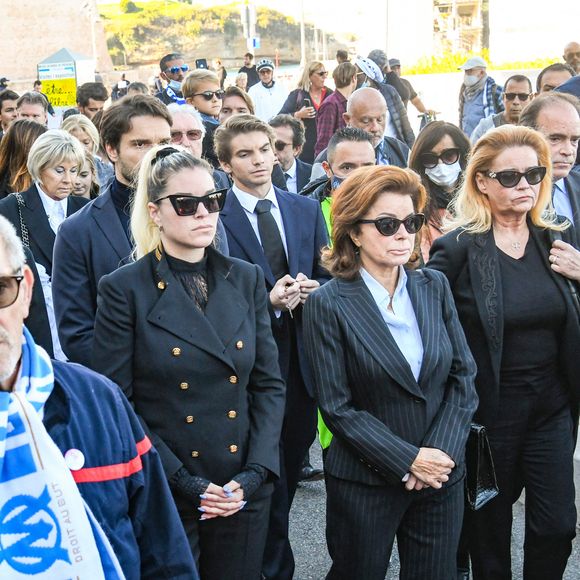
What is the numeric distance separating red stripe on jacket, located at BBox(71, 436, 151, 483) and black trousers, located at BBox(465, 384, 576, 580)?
204 centimetres

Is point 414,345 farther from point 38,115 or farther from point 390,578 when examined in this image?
point 38,115

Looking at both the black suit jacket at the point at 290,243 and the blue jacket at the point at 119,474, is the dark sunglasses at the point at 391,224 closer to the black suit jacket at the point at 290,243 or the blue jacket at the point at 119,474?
the black suit jacket at the point at 290,243

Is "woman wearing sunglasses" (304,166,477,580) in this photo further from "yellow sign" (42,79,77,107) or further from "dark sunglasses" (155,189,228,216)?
"yellow sign" (42,79,77,107)

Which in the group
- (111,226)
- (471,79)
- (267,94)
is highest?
(471,79)

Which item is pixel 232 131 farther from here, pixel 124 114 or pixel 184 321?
pixel 184 321

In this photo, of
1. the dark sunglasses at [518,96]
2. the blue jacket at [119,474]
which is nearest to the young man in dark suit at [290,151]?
the dark sunglasses at [518,96]

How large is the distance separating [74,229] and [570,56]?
28.5 feet

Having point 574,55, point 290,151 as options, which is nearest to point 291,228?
point 290,151

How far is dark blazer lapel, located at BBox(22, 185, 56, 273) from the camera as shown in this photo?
17.5 feet

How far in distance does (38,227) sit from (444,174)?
7.94 ft

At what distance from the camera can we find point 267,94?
13266mm

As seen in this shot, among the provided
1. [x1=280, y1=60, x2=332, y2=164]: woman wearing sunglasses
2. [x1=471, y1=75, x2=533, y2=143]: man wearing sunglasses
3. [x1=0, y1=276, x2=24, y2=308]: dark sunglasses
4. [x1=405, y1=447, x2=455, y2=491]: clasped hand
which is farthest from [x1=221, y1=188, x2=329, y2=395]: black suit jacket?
[x1=280, y1=60, x2=332, y2=164]: woman wearing sunglasses

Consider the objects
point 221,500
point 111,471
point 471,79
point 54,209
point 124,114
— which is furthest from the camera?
point 471,79

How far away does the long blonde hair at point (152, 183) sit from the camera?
344cm
